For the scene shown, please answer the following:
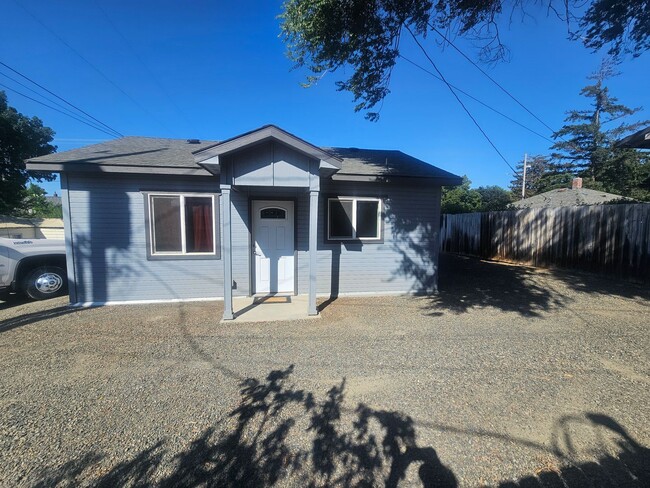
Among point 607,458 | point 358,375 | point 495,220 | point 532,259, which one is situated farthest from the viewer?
point 495,220

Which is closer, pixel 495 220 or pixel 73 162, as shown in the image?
pixel 73 162

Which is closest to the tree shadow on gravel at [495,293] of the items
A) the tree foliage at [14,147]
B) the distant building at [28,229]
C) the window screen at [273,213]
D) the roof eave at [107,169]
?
the window screen at [273,213]

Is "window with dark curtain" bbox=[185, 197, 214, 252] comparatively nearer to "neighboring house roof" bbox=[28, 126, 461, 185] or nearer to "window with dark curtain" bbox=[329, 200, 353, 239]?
"neighboring house roof" bbox=[28, 126, 461, 185]

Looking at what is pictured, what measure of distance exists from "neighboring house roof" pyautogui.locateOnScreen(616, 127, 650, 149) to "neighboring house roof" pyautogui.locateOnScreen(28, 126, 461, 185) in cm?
319

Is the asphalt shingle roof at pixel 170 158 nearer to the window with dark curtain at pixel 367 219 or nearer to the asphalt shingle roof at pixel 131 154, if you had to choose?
the asphalt shingle roof at pixel 131 154

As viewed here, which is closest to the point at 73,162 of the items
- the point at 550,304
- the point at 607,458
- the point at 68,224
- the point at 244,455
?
the point at 68,224

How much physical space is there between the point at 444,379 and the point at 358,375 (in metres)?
0.92

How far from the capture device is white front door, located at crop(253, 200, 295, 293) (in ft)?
22.2

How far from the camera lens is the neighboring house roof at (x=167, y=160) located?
561 cm

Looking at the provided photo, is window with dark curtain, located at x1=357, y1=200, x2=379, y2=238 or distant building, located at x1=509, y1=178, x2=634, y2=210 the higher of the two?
distant building, located at x1=509, y1=178, x2=634, y2=210

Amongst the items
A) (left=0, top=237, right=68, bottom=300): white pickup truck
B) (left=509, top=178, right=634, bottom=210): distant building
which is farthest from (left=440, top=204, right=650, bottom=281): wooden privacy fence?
(left=0, top=237, right=68, bottom=300): white pickup truck

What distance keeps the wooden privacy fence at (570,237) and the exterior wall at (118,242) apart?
10.2 m

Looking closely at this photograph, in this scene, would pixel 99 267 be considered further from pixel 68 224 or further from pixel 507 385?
pixel 507 385

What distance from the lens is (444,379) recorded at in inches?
131
